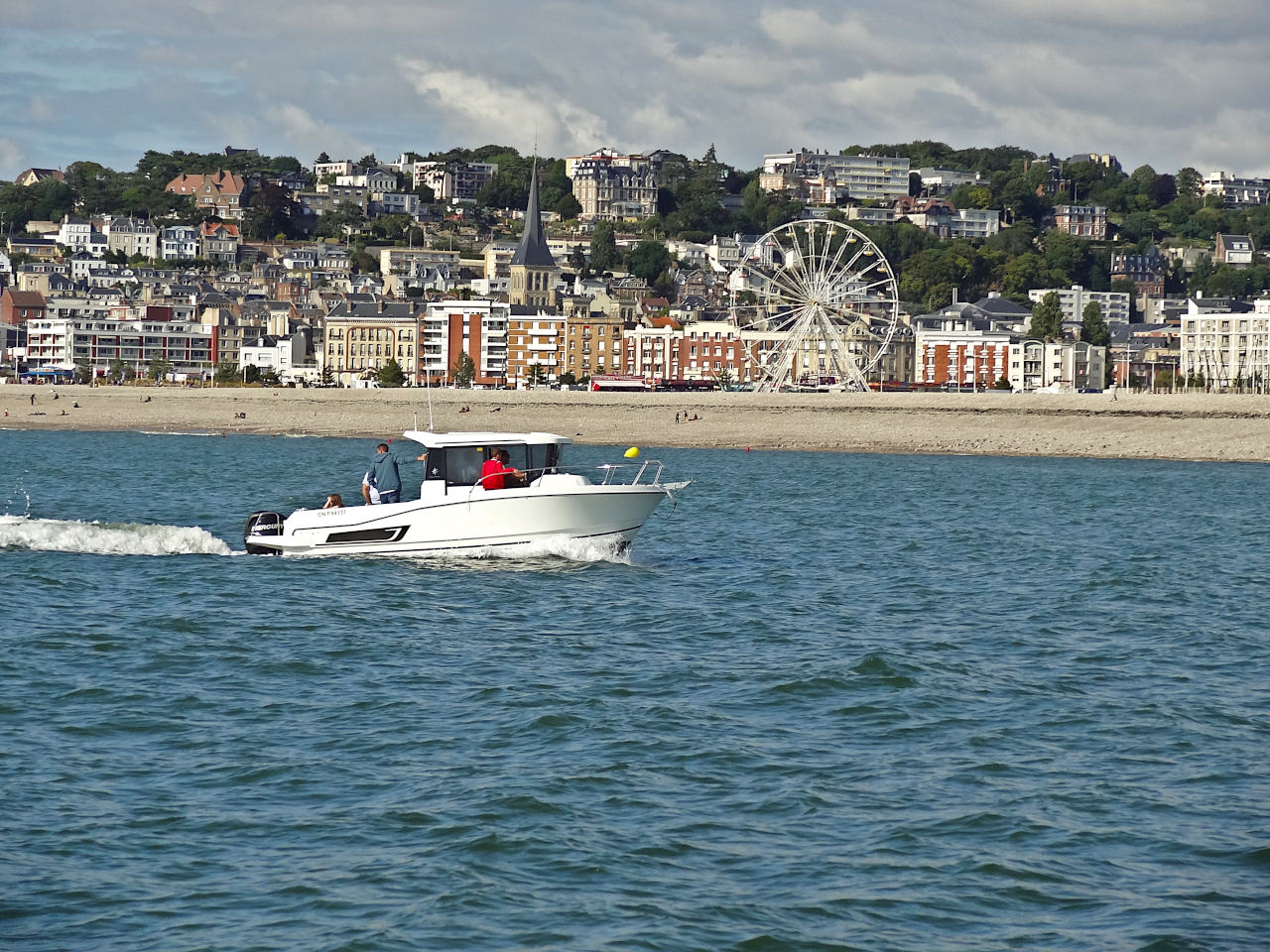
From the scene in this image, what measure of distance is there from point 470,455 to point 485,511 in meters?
0.86

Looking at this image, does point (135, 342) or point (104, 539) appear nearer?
point (104, 539)

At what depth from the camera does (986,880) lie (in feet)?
37.8

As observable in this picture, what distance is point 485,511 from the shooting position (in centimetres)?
2573

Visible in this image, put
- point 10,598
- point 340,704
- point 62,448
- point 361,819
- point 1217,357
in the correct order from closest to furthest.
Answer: point 361,819
point 340,704
point 10,598
point 62,448
point 1217,357

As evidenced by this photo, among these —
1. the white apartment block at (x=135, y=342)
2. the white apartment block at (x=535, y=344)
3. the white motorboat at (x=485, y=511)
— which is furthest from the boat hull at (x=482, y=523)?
the white apartment block at (x=135, y=342)

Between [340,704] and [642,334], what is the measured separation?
13890cm

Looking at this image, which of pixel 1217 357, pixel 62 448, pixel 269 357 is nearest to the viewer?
pixel 62 448

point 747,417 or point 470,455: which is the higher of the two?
point 470,455

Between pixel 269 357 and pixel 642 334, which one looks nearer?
pixel 642 334

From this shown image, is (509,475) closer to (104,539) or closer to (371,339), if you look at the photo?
(104,539)

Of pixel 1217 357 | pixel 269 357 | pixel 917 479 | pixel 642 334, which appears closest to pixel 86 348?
pixel 269 357

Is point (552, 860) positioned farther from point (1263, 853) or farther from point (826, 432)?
point (826, 432)

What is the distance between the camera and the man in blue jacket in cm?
2598

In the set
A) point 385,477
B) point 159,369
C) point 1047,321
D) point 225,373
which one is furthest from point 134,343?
point 385,477
